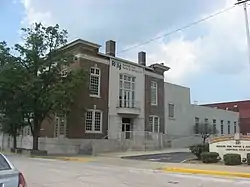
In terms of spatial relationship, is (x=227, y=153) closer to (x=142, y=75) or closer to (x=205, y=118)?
(x=142, y=75)

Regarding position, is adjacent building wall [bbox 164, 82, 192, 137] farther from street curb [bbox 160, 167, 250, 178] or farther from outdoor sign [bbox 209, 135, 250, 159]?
street curb [bbox 160, 167, 250, 178]

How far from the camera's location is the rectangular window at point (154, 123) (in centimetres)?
4519

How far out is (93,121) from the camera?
38.4 metres

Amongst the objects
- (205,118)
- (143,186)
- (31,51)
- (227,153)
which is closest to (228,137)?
(227,153)

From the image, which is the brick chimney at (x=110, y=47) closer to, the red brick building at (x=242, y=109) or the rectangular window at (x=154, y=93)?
the rectangular window at (x=154, y=93)

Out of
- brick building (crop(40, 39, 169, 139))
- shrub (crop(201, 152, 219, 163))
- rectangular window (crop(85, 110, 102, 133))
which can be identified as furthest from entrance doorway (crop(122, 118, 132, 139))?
shrub (crop(201, 152, 219, 163))

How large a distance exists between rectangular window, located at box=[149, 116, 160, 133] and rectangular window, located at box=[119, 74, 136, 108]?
11.8ft

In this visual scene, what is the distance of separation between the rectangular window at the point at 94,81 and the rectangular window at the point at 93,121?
77.6 inches

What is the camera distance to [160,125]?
4625cm

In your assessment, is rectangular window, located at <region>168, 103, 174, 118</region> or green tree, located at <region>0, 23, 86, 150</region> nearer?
green tree, located at <region>0, 23, 86, 150</region>

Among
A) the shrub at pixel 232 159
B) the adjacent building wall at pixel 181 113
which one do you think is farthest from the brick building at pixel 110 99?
the shrub at pixel 232 159

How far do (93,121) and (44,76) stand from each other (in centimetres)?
777

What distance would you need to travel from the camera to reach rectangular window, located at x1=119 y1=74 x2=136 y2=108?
4209cm

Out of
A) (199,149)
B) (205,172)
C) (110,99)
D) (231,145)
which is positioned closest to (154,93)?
(110,99)
